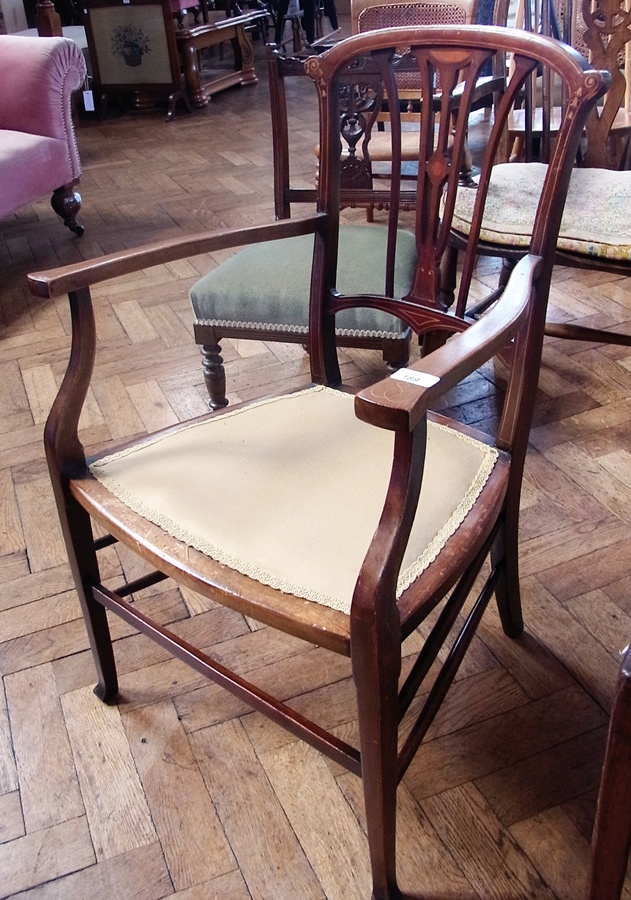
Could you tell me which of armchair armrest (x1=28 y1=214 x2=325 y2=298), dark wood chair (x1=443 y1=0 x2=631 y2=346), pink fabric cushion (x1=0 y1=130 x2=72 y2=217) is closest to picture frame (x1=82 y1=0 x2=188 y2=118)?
pink fabric cushion (x1=0 y1=130 x2=72 y2=217)

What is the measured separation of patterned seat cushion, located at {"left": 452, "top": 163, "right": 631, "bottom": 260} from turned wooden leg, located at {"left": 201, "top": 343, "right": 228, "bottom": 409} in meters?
0.53

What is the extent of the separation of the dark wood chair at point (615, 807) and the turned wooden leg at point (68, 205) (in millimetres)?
2717

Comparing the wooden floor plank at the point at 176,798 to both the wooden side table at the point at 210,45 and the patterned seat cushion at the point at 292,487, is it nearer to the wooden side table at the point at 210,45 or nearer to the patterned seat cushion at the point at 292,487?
the patterned seat cushion at the point at 292,487

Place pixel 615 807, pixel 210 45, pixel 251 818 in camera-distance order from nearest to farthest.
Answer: pixel 615 807, pixel 251 818, pixel 210 45

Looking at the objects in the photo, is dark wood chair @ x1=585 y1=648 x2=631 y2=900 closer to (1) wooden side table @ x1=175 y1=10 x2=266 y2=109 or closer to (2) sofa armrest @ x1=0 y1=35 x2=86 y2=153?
(2) sofa armrest @ x1=0 y1=35 x2=86 y2=153

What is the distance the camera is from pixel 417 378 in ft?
2.07

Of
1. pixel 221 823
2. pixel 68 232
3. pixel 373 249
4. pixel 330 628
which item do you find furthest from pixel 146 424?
pixel 68 232

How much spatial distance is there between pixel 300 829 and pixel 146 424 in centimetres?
103

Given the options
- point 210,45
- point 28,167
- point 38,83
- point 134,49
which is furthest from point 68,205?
point 210,45

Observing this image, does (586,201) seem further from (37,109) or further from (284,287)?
(37,109)

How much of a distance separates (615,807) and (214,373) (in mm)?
1199

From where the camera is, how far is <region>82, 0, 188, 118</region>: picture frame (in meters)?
4.27

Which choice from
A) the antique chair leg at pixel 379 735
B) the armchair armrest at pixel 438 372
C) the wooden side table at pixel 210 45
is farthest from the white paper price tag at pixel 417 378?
the wooden side table at pixel 210 45

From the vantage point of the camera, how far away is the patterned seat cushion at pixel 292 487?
786mm
